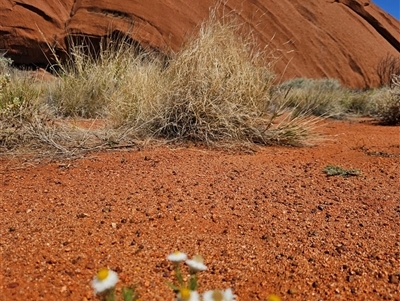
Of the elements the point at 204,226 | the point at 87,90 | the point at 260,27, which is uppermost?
the point at 260,27

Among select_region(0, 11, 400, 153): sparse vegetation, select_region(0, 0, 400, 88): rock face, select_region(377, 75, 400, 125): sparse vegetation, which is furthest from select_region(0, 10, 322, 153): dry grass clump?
select_region(0, 0, 400, 88): rock face

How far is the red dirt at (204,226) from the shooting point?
1.69 m

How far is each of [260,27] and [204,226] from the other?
12392 mm

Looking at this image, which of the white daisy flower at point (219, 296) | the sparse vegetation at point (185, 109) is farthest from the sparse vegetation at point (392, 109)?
the white daisy flower at point (219, 296)

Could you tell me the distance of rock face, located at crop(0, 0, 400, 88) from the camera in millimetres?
11445

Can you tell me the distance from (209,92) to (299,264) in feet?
8.98

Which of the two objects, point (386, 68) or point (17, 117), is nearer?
point (17, 117)

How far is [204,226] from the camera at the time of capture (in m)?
2.16

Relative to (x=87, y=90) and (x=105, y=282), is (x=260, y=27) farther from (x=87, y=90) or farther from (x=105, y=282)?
Answer: (x=105, y=282)

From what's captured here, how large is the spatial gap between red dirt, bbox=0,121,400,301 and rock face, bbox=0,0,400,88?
7.69 m

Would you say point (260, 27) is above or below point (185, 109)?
above

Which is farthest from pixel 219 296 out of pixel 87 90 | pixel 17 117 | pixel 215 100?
pixel 87 90

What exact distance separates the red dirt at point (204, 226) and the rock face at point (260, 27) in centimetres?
769

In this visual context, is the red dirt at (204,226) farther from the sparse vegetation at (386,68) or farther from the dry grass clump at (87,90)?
the sparse vegetation at (386,68)
